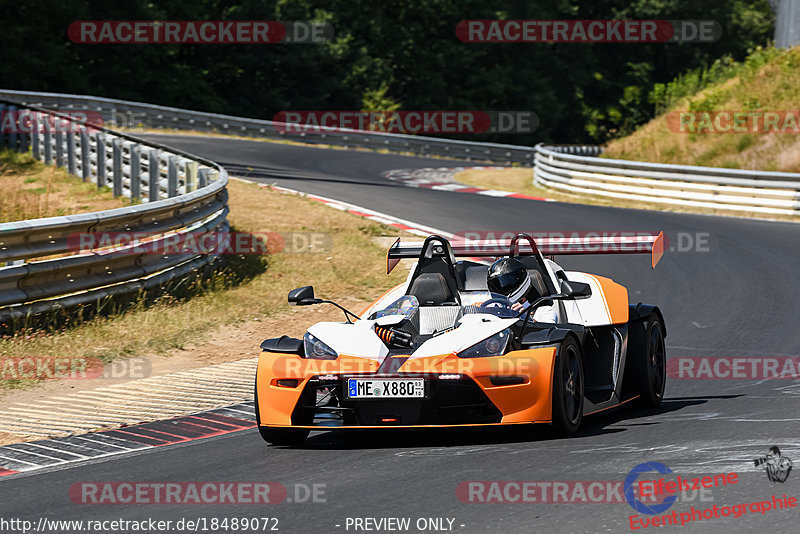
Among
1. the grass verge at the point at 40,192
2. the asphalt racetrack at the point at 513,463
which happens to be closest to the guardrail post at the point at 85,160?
the grass verge at the point at 40,192

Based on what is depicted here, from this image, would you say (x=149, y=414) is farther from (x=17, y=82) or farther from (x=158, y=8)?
(x=158, y=8)

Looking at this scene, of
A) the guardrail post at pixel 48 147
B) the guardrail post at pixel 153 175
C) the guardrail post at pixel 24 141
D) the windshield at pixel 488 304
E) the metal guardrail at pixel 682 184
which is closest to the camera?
the windshield at pixel 488 304

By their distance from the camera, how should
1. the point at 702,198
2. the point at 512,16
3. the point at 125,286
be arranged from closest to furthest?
the point at 125,286
the point at 702,198
the point at 512,16

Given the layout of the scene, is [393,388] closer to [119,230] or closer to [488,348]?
[488,348]

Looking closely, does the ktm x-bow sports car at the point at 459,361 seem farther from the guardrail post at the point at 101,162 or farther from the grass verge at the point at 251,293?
the guardrail post at the point at 101,162

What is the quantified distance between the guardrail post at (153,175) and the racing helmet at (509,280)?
11.6 m

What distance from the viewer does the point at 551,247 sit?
888 centimetres

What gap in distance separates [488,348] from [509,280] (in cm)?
131

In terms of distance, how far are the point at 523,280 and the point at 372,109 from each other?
47.7 meters

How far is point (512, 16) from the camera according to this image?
211 feet

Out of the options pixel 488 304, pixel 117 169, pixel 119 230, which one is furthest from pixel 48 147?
pixel 488 304

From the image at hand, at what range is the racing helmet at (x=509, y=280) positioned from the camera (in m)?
8.20

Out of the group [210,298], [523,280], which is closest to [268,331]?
[210,298]

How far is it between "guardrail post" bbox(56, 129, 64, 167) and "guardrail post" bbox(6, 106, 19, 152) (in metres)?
2.33
